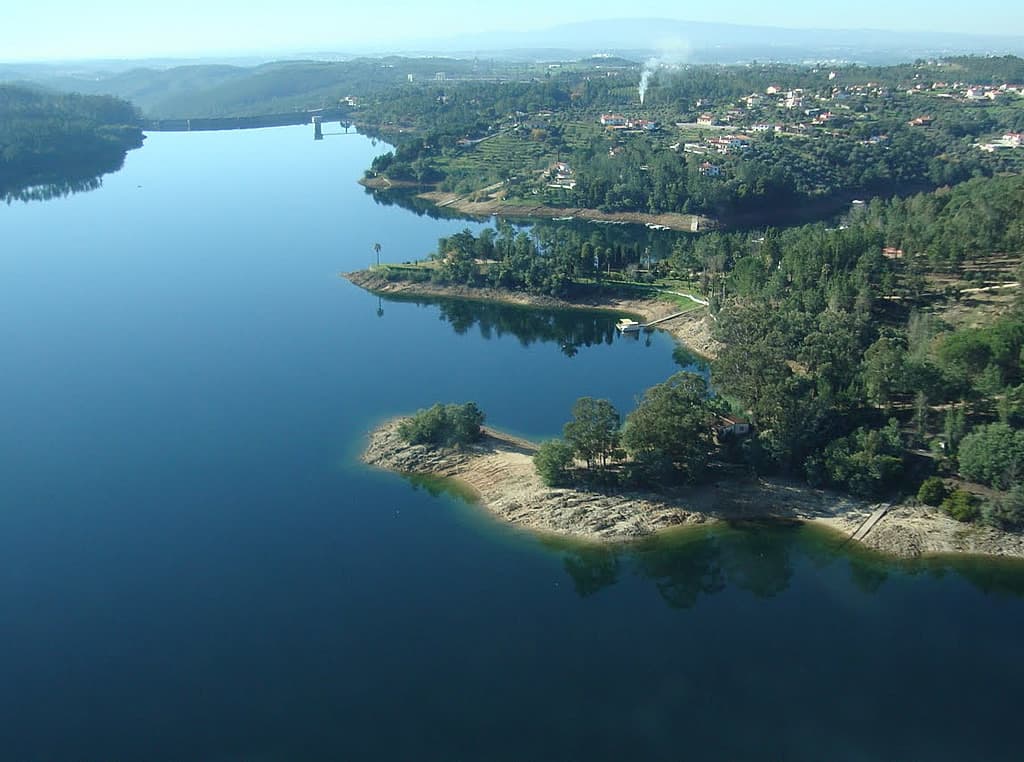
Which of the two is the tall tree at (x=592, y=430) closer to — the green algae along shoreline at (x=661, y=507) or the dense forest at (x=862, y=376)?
the dense forest at (x=862, y=376)

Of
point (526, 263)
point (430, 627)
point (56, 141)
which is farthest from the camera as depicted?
point (56, 141)

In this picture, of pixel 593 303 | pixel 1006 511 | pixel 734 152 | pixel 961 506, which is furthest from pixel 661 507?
pixel 734 152

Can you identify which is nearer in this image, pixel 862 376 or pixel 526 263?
pixel 862 376

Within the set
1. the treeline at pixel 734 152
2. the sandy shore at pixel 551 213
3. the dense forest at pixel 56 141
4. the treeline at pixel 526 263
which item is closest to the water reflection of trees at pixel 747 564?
the treeline at pixel 526 263

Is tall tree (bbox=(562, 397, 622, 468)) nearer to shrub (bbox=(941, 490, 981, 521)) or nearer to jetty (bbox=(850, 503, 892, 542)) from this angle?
jetty (bbox=(850, 503, 892, 542))

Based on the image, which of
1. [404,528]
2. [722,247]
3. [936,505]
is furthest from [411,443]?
[722,247]

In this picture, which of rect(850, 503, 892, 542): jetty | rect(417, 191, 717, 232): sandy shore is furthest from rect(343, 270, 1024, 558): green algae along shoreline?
rect(417, 191, 717, 232): sandy shore

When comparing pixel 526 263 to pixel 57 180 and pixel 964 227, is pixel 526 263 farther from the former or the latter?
pixel 57 180

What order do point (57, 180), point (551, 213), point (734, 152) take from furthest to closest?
1. point (57, 180)
2. point (734, 152)
3. point (551, 213)
